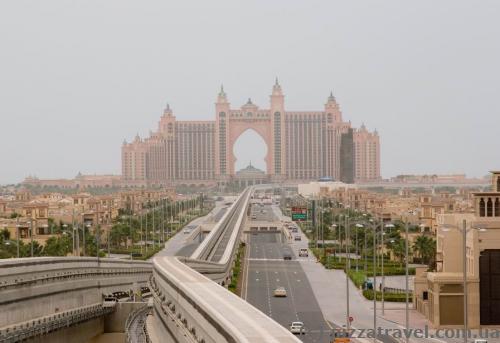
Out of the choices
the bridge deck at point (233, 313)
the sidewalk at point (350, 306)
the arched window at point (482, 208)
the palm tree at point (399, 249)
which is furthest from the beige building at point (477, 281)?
the palm tree at point (399, 249)

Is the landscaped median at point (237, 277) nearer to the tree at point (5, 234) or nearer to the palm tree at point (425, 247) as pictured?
the palm tree at point (425, 247)

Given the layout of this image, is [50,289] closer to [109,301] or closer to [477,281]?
[109,301]

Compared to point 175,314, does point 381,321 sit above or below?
below

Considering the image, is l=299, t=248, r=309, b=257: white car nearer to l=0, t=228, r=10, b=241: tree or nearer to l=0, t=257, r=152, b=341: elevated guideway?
l=0, t=228, r=10, b=241: tree

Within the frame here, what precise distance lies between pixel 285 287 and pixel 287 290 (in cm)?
175

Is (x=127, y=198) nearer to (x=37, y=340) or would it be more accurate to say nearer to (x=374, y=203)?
(x=374, y=203)

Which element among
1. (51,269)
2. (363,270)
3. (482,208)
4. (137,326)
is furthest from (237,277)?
(137,326)

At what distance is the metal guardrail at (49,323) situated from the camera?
91.2 ft

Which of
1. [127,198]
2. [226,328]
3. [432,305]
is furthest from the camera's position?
[127,198]

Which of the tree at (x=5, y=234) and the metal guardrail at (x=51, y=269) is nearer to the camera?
the metal guardrail at (x=51, y=269)

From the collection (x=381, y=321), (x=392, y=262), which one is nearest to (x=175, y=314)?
(x=381, y=321)

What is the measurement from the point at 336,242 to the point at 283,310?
181 feet

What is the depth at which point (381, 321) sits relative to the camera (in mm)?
46531

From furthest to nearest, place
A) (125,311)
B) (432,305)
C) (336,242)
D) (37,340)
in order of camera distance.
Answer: (336,242), (432,305), (125,311), (37,340)
